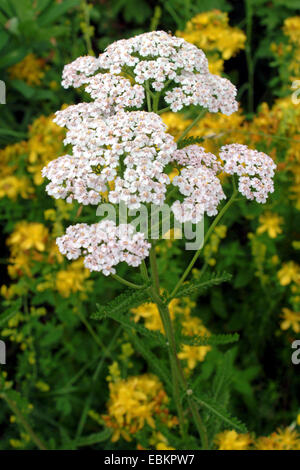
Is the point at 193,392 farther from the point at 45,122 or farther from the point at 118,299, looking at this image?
the point at 45,122

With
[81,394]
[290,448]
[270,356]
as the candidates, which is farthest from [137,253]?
[270,356]

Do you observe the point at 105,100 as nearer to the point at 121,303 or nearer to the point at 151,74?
the point at 151,74

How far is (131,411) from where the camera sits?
73.5 inches

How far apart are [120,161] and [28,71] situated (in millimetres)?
2173

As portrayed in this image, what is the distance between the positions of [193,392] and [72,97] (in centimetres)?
240

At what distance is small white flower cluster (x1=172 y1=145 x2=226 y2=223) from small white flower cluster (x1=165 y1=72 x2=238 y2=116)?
6.2 inches

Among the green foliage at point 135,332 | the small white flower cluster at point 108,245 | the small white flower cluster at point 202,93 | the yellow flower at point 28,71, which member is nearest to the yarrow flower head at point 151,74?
the small white flower cluster at point 202,93

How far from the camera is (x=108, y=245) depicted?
3.94 feet

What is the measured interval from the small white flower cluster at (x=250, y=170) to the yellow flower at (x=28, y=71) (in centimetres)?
214

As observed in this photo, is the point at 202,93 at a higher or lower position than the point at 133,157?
higher

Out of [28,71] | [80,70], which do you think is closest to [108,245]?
[80,70]

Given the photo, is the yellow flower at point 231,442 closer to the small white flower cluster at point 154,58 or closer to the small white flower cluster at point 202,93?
the small white flower cluster at point 202,93

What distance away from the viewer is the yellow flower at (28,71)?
124 inches

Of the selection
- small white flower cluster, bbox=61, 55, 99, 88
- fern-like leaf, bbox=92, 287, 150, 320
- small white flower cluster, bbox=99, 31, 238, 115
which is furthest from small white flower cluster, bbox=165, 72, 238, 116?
fern-like leaf, bbox=92, 287, 150, 320
